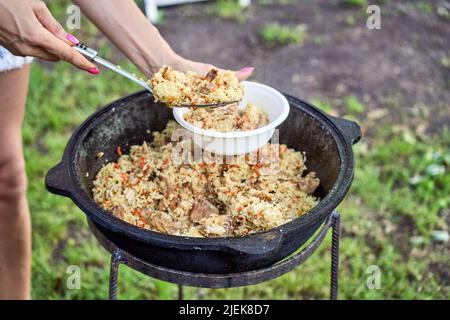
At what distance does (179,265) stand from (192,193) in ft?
1.36

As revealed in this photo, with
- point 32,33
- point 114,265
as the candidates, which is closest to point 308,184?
point 114,265

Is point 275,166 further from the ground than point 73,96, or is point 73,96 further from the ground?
point 275,166

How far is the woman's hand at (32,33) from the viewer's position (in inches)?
73.4

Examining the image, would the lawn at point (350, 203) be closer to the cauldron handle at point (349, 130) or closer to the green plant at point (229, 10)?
the green plant at point (229, 10)

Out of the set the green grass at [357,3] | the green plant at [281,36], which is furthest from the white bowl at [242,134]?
the green grass at [357,3]

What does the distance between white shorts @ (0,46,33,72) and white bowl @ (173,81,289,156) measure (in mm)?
843

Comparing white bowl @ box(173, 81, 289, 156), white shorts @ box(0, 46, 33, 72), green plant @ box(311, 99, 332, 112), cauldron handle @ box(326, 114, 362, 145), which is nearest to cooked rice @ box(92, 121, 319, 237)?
white bowl @ box(173, 81, 289, 156)

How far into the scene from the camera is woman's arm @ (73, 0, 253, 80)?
2.27 meters

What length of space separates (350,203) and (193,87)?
6.56ft

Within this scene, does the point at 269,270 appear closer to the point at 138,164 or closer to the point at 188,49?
the point at 138,164

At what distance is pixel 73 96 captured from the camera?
485cm

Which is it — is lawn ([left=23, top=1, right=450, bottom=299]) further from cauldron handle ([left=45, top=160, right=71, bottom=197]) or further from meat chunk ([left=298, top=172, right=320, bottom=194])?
cauldron handle ([left=45, top=160, right=71, bottom=197])

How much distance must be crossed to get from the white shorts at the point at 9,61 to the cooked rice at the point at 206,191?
65cm
